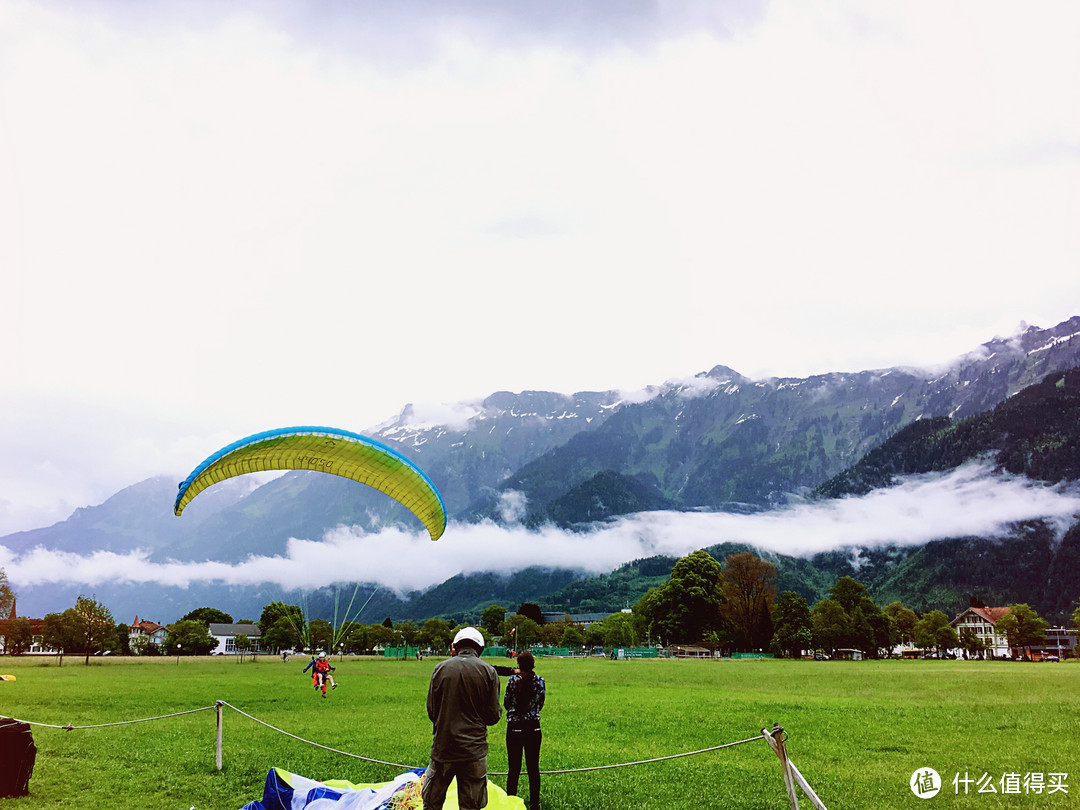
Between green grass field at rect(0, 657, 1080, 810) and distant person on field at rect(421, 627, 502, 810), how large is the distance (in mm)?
3107

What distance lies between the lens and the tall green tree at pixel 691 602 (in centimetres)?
7656

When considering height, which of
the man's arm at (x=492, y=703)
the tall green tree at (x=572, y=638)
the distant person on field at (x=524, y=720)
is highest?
the man's arm at (x=492, y=703)

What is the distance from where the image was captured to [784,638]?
7475cm

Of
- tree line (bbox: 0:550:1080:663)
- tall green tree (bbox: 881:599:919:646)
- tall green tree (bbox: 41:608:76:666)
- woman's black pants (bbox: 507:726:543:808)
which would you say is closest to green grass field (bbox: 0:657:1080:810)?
woman's black pants (bbox: 507:726:543:808)

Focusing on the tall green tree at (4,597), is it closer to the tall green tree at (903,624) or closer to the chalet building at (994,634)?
the tall green tree at (903,624)

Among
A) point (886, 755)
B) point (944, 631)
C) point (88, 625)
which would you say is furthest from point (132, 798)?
point (944, 631)

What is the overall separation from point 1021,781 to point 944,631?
307ft

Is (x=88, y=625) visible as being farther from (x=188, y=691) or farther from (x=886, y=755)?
(x=886, y=755)

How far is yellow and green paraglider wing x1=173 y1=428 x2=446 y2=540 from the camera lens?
38.9 feet

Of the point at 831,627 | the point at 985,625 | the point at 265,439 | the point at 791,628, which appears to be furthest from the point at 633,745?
the point at 985,625

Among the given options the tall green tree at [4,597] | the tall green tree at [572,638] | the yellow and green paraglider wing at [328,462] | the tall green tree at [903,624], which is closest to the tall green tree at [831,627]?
the tall green tree at [903,624]

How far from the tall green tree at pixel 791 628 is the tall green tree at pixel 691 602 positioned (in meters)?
6.45

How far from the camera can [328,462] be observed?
1320 centimetres

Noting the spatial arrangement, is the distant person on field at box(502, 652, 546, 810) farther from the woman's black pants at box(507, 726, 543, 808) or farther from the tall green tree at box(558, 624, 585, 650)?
the tall green tree at box(558, 624, 585, 650)
